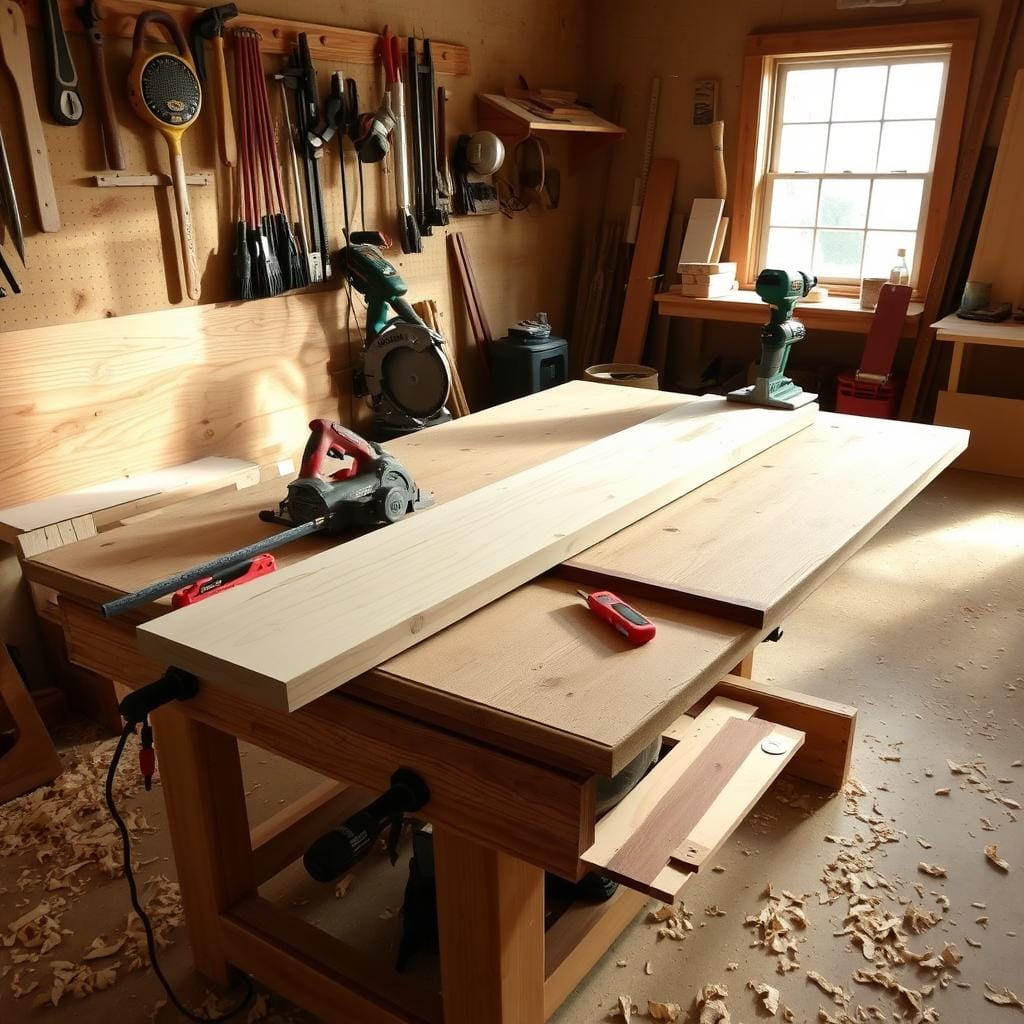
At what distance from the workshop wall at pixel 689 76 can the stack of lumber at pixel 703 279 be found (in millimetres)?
397

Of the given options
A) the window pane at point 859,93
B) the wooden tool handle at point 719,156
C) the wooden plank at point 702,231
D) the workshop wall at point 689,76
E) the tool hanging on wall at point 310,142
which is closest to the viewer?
the tool hanging on wall at point 310,142

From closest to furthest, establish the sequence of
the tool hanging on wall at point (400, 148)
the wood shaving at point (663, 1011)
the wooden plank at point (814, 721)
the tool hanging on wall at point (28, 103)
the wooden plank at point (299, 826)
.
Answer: the wood shaving at point (663, 1011)
the wooden plank at point (299, 826)
the wooden plank at point (814, 721)
the tool hanging on wall at point (28, 103)
the tool hanging on wall at point (400, 148)

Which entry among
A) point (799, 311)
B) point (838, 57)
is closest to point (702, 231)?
point (799, 311)

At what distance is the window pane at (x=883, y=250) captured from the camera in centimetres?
460

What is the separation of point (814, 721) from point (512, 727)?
1379 mm

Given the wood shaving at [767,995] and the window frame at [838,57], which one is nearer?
the wood shaving at [767,995]

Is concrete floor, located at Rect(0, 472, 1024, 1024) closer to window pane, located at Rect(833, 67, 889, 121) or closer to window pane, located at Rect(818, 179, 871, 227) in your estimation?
window pane, located at Rect(818, 179, 871, 227)

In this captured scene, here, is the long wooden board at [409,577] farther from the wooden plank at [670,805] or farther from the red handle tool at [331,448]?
the wooden plank at [670,805]

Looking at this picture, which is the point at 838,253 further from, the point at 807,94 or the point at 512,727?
the point at 512,727

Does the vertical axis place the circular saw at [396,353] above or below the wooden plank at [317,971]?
above

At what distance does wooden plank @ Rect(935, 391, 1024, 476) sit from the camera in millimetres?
4105

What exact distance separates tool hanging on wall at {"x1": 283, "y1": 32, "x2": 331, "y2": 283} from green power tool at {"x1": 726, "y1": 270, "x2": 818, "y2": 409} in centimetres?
193

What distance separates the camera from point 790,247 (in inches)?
195

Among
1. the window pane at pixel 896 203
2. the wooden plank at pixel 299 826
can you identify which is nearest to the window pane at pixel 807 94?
the window pane at pixel 896 203
